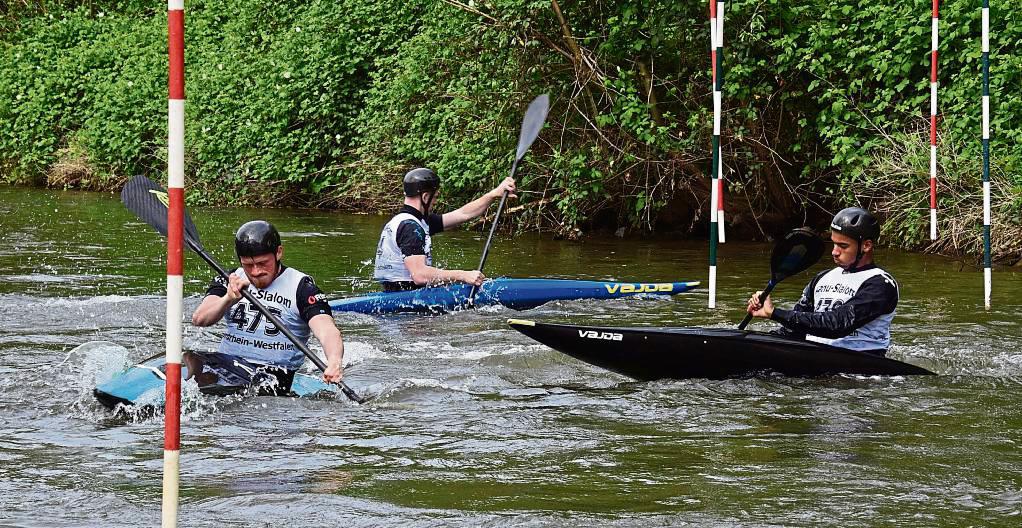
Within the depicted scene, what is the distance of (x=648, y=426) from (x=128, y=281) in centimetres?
600

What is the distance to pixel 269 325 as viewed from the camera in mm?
5945

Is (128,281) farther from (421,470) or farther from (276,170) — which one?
(276,170)

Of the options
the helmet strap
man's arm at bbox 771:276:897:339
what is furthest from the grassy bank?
man's arm at bbox 771:276:897:339

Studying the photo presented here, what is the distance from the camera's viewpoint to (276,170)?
17719 millimetres

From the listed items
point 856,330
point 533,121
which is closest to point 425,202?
point 533,121

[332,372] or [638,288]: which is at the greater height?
[638,288]

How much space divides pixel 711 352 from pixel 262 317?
7.08 feet

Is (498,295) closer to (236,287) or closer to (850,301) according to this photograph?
(850,301)

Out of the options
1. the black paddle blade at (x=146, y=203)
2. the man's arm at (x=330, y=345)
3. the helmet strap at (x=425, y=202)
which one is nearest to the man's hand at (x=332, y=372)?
the man's arm at (x=330, y=345)

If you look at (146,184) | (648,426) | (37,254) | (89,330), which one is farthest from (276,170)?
(648,426)

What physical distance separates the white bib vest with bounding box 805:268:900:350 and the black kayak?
110mm

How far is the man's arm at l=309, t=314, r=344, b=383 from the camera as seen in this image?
5582 mm

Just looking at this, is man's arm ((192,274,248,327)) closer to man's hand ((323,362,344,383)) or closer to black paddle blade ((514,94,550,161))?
man's hand ((323,362,344,383))

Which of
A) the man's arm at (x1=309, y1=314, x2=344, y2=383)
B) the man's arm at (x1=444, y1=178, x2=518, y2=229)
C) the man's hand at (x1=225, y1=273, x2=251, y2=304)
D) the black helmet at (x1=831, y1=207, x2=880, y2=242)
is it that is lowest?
the man's arm at (x1=309, y1=314, x2=344, y2=383)
